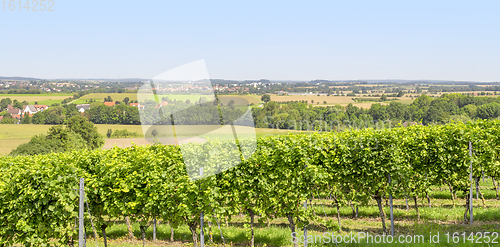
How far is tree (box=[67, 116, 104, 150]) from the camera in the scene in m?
50.4

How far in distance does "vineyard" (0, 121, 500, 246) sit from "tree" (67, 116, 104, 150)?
146 ft

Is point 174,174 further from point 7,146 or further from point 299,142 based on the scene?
point 7,146

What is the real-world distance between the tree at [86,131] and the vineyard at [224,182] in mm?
44381

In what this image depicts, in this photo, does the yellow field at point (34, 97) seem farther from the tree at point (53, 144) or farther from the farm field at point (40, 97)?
the tree at point (53, 144)

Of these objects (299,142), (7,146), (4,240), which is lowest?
(7,146)

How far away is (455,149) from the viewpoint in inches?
420

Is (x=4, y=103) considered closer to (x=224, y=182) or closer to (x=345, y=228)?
(x=224, y=182)

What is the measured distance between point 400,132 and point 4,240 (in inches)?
421

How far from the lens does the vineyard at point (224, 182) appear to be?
7.59 meters

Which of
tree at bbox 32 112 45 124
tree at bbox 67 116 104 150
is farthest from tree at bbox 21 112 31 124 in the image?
tree at bbox 67 116 104 150

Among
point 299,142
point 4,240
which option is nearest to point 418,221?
point 299,142

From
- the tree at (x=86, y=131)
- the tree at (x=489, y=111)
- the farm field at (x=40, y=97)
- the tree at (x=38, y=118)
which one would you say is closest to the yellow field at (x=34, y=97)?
the farm field at (x=40, y=97)

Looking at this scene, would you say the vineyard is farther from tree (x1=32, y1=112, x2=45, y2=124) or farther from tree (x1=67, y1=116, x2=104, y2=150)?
tree (x1=32, y1=112, x2=45, y2=124)

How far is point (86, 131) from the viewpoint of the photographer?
50.8 metres
